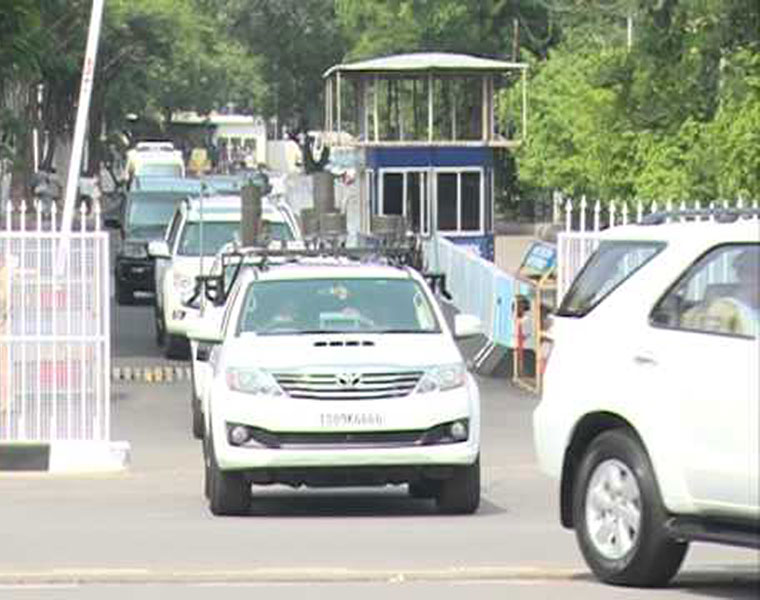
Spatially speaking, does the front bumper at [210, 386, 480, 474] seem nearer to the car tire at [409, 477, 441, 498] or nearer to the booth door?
the car tire at [409, 477, 441, 498]

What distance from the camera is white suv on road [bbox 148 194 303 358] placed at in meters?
24.9

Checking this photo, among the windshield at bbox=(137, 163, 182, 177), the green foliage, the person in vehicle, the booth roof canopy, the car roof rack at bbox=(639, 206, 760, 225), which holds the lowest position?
the person in vehicle

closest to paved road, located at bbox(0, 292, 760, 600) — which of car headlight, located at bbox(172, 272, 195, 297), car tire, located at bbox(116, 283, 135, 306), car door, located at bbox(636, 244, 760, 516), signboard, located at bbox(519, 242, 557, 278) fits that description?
car door, located at bbox(636, 244, 760, 516)

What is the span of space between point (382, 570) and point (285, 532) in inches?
76.2

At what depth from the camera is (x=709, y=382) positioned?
872cm

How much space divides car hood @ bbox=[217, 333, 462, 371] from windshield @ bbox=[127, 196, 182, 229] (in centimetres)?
2245

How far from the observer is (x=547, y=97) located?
47.8 m

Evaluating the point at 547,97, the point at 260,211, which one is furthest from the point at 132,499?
the point at 547,97

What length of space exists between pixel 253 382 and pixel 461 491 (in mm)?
1681

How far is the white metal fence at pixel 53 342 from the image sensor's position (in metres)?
16.1

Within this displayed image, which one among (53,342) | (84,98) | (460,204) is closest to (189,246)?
(84,98)

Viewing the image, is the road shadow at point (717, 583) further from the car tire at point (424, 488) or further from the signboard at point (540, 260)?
the signboard at point (540, 260)

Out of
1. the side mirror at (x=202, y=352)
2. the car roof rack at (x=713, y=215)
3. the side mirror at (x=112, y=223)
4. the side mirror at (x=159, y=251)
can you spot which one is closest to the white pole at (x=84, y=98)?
the side mirror at (x=159, y=251)

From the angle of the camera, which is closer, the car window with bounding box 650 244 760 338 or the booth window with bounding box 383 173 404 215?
the car window with bounding box 650 244 760 338
